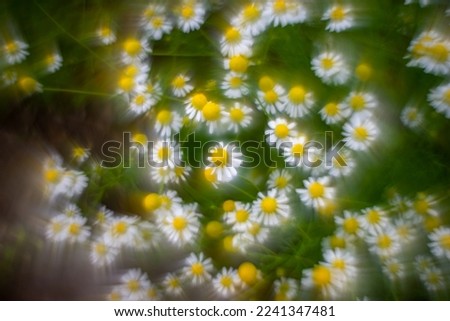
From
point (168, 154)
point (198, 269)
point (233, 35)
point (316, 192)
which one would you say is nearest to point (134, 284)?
point (198, 269)

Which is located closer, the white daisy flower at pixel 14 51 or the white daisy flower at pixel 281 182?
the white daisy flower at pixel 281 182

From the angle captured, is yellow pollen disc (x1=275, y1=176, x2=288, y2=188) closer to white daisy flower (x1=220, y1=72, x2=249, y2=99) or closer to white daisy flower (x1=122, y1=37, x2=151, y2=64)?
white daisy flower (x1=220, y1=72, x2=249, y2=99)

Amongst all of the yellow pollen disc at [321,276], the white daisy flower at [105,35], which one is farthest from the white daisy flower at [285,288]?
the white daisy flower at [105,35]

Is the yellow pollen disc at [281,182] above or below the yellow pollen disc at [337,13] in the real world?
below

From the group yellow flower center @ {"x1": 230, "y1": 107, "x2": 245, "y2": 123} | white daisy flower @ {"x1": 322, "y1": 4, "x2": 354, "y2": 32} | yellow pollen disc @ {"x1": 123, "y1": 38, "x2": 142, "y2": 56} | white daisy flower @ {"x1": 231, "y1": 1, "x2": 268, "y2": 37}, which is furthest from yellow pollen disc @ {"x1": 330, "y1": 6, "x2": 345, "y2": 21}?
yellow pollen disc @ {"x1": 123, "y1": 38, "x2": 142, "y2": 56}

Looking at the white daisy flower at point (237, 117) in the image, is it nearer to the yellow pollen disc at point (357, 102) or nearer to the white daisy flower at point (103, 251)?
the yellow pollen disc at point (357, 102)
